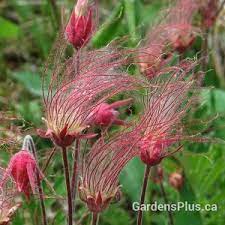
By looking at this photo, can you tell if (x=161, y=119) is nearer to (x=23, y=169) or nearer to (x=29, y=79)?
(x=23, y=169)

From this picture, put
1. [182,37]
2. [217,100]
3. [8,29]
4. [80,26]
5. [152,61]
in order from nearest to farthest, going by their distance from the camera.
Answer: [80,26] < [152,61] < [182,37] < [217,100] < [8,29]

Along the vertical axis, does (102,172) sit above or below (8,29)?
below

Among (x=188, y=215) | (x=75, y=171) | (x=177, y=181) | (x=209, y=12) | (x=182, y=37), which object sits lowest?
(x=188, y=215)

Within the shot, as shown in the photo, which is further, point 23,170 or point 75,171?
point 75,171

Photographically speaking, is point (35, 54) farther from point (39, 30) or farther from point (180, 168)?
point (180, 168)

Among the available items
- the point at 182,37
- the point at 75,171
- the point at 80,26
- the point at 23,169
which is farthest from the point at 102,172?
the point at 182,37

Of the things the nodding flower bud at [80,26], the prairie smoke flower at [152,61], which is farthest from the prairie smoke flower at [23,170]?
the prairie smoke flower at [152,61]

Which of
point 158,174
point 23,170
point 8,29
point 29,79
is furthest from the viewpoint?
point 8,29

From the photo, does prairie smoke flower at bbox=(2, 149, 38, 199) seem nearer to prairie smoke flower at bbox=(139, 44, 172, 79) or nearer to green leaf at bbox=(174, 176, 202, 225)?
prairie smoke flower at bbox=(139, 44, 172, 79)
